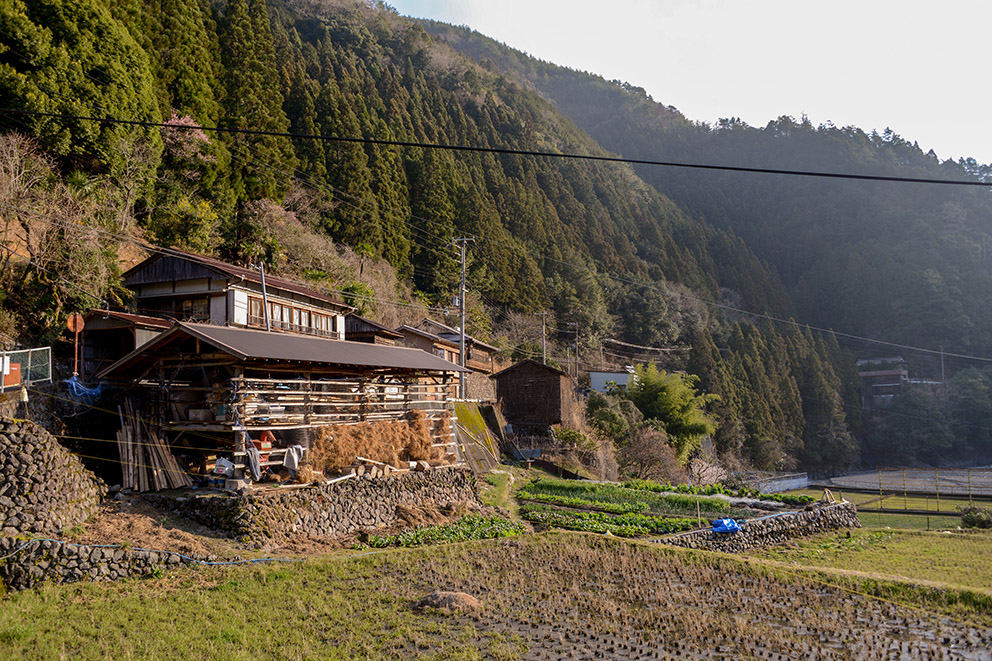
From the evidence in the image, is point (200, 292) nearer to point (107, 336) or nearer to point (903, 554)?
point (107, 336)

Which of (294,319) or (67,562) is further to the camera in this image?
(294,319)

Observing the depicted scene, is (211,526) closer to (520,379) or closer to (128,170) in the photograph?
(128,170)

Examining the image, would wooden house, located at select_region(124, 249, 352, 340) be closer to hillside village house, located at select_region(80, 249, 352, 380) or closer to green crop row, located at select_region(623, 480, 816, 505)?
hillside village house, located at select_region(80, 249, 352, 380)

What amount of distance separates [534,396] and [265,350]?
21323mm

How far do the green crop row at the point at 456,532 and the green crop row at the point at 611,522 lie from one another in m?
1.43

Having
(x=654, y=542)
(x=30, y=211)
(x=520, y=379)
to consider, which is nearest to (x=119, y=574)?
(x=30, y=211)

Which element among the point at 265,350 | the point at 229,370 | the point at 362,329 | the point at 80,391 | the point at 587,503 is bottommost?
the point at 587,503

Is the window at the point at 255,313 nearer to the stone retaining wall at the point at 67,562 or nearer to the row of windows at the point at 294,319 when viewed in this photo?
the row of windows at the point at 294,319

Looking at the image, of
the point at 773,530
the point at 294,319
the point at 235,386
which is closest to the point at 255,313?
the point at 294,319

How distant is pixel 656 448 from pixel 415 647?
2823 cm

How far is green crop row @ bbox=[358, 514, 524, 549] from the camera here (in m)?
13.9

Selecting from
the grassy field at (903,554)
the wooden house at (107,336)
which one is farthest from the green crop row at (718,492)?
the wooden house at (107,336)

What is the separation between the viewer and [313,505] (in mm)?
13586

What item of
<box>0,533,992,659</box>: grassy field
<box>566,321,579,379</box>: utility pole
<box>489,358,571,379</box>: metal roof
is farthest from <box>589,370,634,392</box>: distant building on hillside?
<box>0,533,992,659</box>: grassy field
